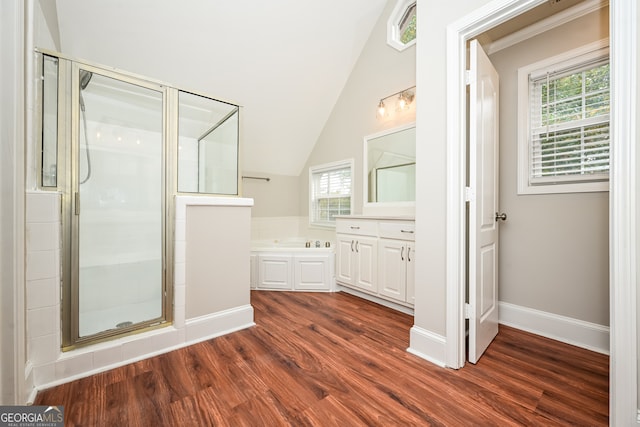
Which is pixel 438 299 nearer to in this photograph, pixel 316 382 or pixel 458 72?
pixel 316 382

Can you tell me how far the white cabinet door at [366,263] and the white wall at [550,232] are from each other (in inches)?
46.5

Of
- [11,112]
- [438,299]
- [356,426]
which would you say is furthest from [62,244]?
[438,299]

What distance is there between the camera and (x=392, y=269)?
8.82 feet

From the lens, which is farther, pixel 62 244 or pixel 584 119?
pixel 584 119

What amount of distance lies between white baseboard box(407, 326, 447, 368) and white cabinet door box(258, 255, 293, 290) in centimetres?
180

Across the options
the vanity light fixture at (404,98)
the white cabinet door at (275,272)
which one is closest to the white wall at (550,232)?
the vanity light fixture at (404,98)

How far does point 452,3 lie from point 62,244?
294 cm

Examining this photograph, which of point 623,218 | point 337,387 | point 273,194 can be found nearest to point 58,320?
point 337,387

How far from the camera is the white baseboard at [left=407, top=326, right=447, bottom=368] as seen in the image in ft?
5.81

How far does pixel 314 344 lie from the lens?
2.01 metres

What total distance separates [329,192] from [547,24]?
3092mm

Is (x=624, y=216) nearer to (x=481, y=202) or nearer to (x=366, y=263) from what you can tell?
(x=481, y=202)

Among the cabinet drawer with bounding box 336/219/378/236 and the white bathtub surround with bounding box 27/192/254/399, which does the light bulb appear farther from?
the white bathtub surround with bounding box 27/192/254/399

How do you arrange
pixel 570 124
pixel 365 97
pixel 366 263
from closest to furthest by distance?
pixel 570 124 → pixel 366 263 → pixel 365 97
